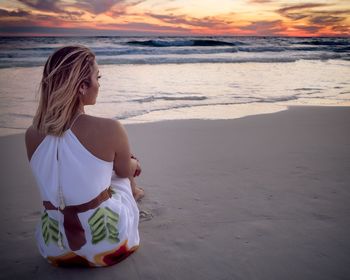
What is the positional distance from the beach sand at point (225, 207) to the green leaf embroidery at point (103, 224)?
0.28 m

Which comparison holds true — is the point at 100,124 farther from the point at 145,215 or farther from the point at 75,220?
the point at 145,215

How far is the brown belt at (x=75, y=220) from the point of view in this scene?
193 cm

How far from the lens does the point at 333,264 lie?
215 centimetres

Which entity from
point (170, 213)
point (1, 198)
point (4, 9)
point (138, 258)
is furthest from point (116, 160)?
point (4, 9)

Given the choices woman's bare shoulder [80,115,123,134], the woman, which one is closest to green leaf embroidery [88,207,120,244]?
the woman

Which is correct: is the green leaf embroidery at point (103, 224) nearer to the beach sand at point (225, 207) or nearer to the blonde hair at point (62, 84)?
the beach sand at point (225, 207)

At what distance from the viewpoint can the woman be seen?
5.82ft

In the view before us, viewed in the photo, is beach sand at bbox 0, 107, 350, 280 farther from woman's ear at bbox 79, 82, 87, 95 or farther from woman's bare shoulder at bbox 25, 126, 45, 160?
woman's ear at bbox 79, 82, 87, 95

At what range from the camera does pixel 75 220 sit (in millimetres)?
1938

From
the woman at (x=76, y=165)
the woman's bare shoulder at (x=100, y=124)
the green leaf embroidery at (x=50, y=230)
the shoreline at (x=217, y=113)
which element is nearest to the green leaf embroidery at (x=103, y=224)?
the woman at (x=76, y=165)

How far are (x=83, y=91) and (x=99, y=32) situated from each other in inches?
1668

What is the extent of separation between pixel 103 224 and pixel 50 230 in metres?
0.33

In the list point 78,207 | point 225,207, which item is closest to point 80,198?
point 78,207

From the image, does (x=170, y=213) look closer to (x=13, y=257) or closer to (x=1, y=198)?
(x=13, y=257)
